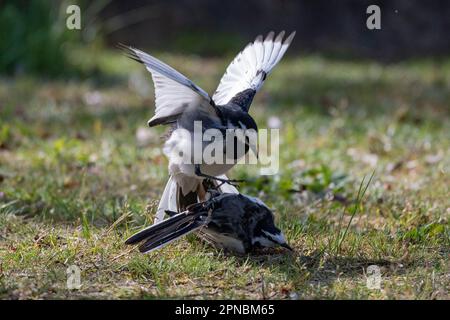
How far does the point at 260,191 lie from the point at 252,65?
847 millimetres

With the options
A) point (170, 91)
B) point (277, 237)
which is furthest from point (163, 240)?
point (170, 91)

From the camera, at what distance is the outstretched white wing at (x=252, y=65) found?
419cm

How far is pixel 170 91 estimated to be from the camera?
11.3 feet

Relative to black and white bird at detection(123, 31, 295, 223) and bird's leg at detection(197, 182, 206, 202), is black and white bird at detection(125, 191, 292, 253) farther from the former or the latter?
bird's leg at detection(197, 182, 206, 202)

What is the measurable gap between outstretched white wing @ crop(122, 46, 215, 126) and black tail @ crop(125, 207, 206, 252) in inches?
18.4

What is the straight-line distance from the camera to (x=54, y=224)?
401cm

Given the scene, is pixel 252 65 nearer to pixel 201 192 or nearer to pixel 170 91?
pixel 201 192

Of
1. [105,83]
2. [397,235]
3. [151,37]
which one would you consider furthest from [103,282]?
[151,37]

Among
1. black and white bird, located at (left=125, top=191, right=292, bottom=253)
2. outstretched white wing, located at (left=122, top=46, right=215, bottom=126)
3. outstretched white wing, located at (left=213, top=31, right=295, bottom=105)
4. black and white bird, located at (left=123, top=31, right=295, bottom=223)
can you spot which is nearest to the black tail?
black and white bird, located at (left=125, top=191, right=292, bottom=253)

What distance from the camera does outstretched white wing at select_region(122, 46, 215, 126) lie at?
130 inches
